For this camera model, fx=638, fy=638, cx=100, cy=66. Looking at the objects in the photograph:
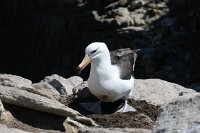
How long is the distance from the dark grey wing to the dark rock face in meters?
8.40

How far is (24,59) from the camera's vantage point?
21.8 metres

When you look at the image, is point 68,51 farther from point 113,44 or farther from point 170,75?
point 170,75

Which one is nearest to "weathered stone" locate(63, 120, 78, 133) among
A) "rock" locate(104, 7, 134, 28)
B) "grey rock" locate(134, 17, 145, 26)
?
"rock" locate(104, 7, 134, 28)

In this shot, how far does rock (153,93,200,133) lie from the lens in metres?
3.60

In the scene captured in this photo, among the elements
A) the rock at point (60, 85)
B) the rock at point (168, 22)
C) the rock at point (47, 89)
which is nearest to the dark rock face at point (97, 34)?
the rock at point (168, 22)

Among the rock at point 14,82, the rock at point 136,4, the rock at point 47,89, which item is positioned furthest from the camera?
the rock at point 136,4

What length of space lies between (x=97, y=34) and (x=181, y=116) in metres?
15.2

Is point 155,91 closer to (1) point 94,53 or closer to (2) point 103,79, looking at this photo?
(2) point 103,79

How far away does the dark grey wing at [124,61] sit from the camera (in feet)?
22.8

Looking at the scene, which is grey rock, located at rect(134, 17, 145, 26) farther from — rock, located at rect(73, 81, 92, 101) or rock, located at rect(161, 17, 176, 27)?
rock, located at rect(73, 81, 92, 101)

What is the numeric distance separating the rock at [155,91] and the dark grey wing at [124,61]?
0.29 metres

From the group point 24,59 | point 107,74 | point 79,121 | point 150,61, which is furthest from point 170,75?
point 79,121

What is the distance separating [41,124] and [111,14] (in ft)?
46.0

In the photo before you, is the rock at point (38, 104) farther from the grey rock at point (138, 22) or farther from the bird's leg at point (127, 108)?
the grey rock at point (138, 22)
